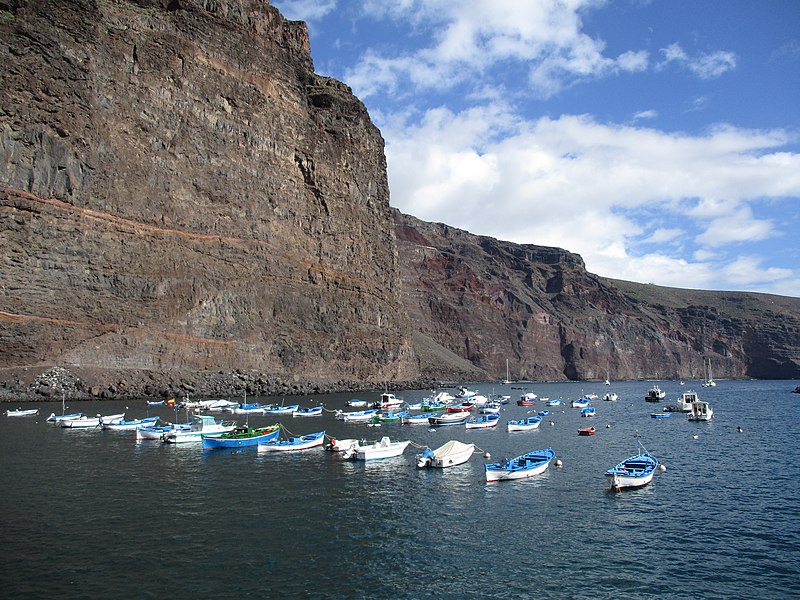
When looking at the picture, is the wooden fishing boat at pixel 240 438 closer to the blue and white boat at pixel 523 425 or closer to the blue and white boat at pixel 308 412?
the blue and white boat at pixel 308 412

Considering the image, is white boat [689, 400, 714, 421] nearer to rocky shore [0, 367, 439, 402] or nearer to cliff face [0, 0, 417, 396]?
rocky shore [0, 367, 439, 402]

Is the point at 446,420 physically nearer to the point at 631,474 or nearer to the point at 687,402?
the point at 631,474

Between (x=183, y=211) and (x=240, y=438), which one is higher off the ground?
(x=183, y=211)

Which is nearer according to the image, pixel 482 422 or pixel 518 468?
pixel 518 468

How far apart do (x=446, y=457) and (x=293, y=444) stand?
1166cm

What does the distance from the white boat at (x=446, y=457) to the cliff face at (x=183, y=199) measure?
2069 inches

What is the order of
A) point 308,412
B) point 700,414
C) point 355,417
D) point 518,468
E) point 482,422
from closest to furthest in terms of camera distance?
point 518,468, point 482,422, point 355,417, point 308,412, point 700,414

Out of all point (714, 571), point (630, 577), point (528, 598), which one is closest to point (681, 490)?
point (714, 571)

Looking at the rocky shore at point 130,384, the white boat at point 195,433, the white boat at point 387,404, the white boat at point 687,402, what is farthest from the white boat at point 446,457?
the white boat at point 687,402

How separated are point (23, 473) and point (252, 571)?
65.2 feet

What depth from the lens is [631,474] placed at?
30.7 metres

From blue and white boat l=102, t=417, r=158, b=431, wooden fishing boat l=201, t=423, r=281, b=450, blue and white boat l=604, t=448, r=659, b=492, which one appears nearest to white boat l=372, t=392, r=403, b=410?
blue and white boat l=102, t=417, r=158, b=431

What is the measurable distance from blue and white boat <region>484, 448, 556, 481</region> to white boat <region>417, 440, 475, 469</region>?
3.55m

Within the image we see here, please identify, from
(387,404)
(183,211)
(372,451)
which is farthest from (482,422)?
(183,211)
